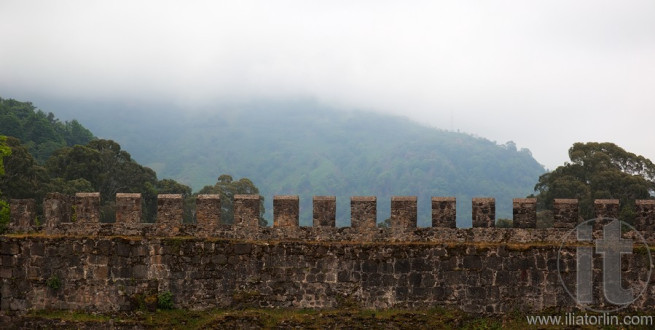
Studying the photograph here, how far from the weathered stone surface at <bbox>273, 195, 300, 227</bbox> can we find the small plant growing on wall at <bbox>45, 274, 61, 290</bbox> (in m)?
6.51

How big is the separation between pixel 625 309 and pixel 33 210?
17.8 m

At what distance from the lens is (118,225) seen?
2627cm

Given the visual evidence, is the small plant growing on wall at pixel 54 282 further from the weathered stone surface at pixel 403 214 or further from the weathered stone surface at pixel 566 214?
the weathered stone surface at pixel 566 214

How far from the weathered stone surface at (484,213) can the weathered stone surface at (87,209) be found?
37.4 ft

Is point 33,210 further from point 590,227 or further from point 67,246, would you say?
point 590,227

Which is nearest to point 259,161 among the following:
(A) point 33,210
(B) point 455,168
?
(B) point 455,168

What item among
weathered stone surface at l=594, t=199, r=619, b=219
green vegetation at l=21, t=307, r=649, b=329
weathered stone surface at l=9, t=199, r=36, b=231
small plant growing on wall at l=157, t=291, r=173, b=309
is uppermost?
→ weathered stone surface at l=594, t=199, r=619, b=219

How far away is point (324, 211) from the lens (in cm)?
2602

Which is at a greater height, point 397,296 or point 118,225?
point 118,225

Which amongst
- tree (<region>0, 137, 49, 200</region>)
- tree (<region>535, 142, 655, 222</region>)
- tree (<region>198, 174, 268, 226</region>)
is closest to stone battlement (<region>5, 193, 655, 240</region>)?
tree (<region>535, 142, 655, 222</region>)

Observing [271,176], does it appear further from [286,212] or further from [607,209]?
[607,209]

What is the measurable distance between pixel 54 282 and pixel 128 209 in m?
2.99

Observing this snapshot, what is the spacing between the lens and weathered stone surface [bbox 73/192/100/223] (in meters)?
26.5

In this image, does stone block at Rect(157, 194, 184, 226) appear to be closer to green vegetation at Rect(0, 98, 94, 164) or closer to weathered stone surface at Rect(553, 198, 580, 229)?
weathered stone surface at Rect(553, 198, 580, 229)
